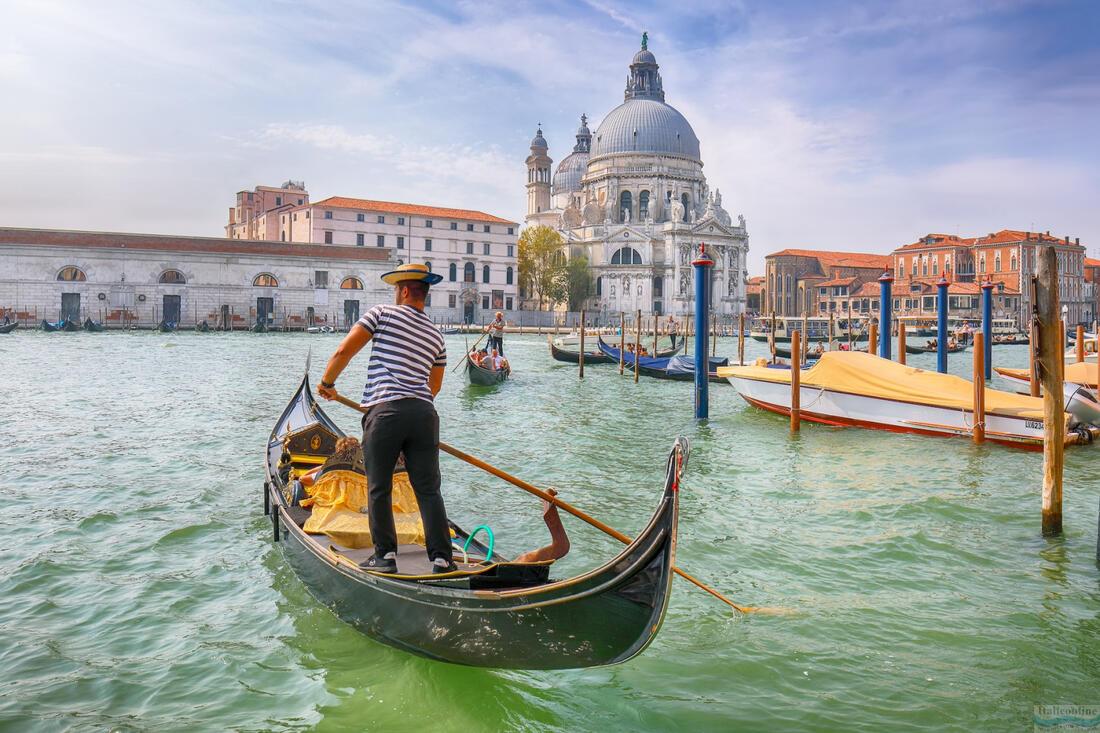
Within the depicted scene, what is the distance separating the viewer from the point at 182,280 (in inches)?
1298

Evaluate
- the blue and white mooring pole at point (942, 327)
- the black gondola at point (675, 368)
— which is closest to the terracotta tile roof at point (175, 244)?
the black gondola at point (675, 368)

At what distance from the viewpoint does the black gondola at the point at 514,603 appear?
7.74ft

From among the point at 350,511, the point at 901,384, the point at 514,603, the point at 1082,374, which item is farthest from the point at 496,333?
the point at 514,603

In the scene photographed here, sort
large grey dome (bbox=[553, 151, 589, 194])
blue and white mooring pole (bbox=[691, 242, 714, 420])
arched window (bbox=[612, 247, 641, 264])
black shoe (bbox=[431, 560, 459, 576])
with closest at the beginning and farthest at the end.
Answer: black shoe (bbox=[431, 560, 459, 576])
blue and white mooring pole (bbox=[691, 242, 714, 420])
arched window (bbox=[612, 247, 641, 264])
large grey dome (bbox=[553, 151, 589, 194])

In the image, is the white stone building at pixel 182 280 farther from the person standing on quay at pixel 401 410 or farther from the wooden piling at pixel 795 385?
the person standing on quay at pixel 401 410

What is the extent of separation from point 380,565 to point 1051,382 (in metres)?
4.26

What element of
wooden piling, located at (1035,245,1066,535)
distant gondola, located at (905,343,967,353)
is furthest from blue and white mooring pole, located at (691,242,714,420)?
distant gondola, located at (905,343,967,353)

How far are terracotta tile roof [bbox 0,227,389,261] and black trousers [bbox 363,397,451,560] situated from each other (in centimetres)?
3351

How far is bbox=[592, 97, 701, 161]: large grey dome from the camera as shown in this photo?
51500mm

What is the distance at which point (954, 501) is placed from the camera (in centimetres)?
604

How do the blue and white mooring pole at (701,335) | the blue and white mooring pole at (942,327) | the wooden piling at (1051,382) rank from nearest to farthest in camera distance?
the wooden piling at (1051,382) < the blue and white mooring pole at (701,335) < the blue and white mooring pole at (942,327)

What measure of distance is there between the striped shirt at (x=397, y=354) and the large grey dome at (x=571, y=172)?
57536 mm

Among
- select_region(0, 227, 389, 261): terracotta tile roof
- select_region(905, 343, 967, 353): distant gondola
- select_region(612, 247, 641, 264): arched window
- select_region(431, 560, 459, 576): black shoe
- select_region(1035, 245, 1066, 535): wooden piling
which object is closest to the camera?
select_region(431, 560, 459, 576): black shoe

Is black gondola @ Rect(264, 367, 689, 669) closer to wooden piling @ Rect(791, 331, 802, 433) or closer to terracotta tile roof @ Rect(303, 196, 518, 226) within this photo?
wooden piling @ Rect(791, 331, 802, 433)
